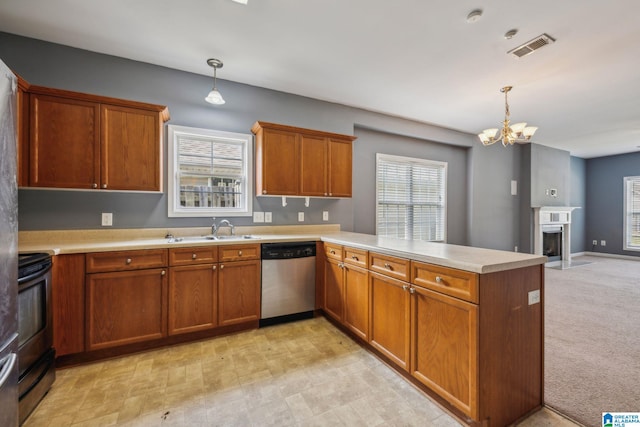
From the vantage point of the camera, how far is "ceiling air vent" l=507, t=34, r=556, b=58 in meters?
2.42

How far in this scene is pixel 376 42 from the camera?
2.54 m

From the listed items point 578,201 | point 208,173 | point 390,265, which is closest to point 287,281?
point 390,265

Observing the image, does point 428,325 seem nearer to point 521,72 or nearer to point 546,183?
point 521,72

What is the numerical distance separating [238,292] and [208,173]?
1.47 metres

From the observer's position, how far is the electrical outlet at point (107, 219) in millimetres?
2703

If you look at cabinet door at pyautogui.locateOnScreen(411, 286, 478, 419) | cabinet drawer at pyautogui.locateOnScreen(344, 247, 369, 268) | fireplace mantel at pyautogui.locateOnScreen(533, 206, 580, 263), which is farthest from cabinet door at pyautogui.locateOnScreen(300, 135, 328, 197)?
fireplace mantel at pyautogui.locateOnScreen(533, 206, 580, 263)

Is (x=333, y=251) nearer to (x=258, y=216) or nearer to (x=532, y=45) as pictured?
(x=258, y=216)

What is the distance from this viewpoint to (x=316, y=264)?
307cm

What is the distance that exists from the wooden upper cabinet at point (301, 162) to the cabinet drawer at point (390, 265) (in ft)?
4.61

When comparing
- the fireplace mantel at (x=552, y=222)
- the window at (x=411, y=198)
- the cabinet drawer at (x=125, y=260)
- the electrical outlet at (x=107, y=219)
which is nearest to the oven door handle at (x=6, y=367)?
the cabinet drawer at (x=125, y=260)

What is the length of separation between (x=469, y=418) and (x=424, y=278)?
80 cm

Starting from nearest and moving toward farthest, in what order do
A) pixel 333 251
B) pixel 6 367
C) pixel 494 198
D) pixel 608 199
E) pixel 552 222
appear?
pixel 6 367 < pixel 333 251 < pixel 494 198 < pixel 552 222 < pixel 608 199

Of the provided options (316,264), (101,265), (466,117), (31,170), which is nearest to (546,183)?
(466,117)

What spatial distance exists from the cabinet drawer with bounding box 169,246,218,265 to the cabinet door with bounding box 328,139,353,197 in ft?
5.33
